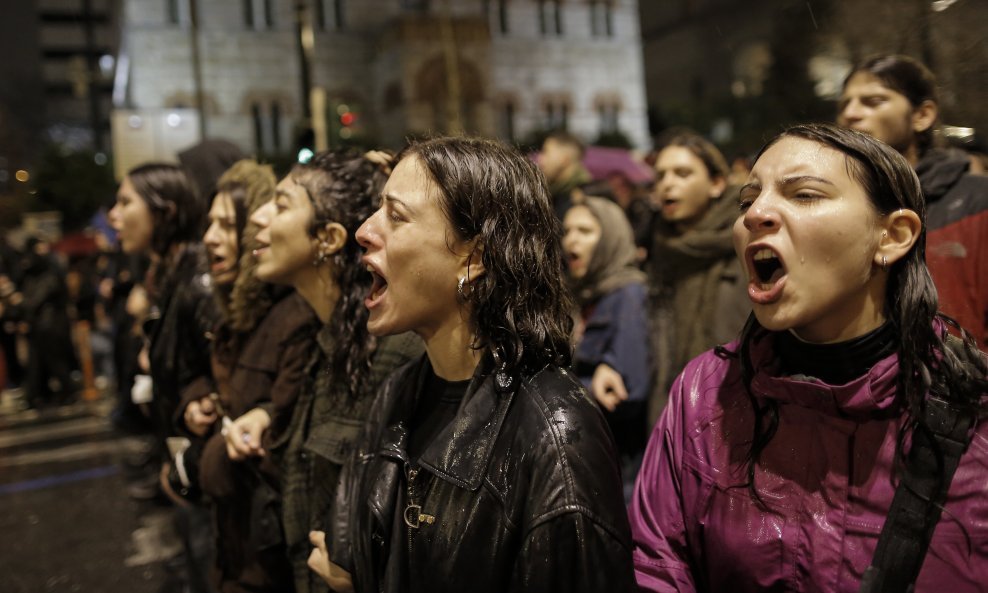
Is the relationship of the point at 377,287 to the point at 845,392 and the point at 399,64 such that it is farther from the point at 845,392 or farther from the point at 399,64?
the point at 399,64

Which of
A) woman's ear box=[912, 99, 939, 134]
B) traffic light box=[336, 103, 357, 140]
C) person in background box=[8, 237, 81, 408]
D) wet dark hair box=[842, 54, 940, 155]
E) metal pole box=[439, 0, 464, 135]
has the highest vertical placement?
metal pole box=[439, 0, 464, 135]

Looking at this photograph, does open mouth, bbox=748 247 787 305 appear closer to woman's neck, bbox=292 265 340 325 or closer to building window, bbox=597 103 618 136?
woman's neck, bbox=292 265 340 325

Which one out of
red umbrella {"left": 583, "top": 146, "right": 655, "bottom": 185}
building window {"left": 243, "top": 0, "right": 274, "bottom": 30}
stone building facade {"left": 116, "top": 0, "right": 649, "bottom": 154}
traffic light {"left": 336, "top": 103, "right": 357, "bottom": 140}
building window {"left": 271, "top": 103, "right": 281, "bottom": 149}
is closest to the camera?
traffic light {"left": 336, "top": 103, "right": 357, "bottom": 140}

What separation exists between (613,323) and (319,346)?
1.87m

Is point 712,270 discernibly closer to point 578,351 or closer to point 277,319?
point 578,351

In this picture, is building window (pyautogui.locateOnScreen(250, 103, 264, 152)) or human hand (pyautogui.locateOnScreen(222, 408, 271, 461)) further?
building window (pyautogui.locateOnScreen(250, 103, 264, 152))

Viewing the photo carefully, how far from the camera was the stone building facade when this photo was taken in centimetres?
2875

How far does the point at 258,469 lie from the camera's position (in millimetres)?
3289

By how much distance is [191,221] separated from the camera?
16.4 feet

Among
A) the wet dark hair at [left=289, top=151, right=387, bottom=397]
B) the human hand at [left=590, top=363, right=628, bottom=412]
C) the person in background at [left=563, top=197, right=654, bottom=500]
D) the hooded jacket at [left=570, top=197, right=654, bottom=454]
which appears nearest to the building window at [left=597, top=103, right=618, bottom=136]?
the person in background at [left=563, top=197, right=654, bottom=500]

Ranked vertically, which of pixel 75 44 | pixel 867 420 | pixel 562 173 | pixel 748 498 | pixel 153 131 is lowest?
pixel 748 498

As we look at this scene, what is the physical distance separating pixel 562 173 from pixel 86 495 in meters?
5.12

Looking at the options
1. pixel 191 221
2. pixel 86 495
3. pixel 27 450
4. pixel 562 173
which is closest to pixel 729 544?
pixel 191 221

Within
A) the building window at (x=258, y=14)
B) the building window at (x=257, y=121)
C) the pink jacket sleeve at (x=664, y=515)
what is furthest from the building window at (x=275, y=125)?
the pink jacket sleeve at (x=664, y=515)
